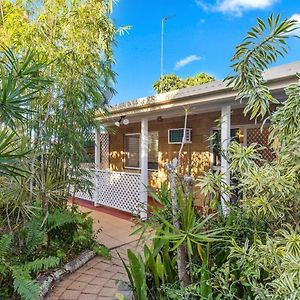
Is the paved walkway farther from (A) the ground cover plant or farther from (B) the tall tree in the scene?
(B) the tall tree

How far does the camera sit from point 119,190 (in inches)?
341

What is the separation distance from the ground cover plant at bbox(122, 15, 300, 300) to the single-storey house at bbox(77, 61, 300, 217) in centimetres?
185

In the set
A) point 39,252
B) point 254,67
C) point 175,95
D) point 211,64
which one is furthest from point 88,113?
point 211,64

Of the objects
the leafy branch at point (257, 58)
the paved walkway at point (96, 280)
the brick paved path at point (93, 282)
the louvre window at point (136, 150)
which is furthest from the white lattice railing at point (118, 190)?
the leafy branch at point (257, 58)

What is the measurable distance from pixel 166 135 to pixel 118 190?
255cm

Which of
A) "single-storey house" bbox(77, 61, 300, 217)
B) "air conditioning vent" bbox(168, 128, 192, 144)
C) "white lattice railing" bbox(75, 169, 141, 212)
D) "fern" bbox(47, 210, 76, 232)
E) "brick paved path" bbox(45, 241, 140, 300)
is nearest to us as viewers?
"brick paved path" bbox(45, 241, 140, 300)

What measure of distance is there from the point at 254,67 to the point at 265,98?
0.32m

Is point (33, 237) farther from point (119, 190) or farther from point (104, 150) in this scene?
point (104, 150)

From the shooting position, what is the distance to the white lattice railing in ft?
26.7

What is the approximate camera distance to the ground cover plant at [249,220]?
88.9 inches

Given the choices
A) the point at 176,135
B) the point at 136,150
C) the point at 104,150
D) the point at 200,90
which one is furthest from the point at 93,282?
the point at 104,150

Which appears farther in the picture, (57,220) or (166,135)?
(166,135)

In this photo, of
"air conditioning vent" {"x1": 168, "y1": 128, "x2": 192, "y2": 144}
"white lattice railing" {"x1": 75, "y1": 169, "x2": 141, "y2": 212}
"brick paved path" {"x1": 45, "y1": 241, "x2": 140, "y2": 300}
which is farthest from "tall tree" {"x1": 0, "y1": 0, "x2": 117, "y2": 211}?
"air conditioning vent" {"x1": 168, "y1": 128, "x2": 192, "y2": 144}

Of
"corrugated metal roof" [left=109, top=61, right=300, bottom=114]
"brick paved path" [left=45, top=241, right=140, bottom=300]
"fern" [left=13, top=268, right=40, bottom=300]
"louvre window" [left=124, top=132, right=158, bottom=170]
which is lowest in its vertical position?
"brick paved path" [left=45, top=241, right=140, bottom=300]
